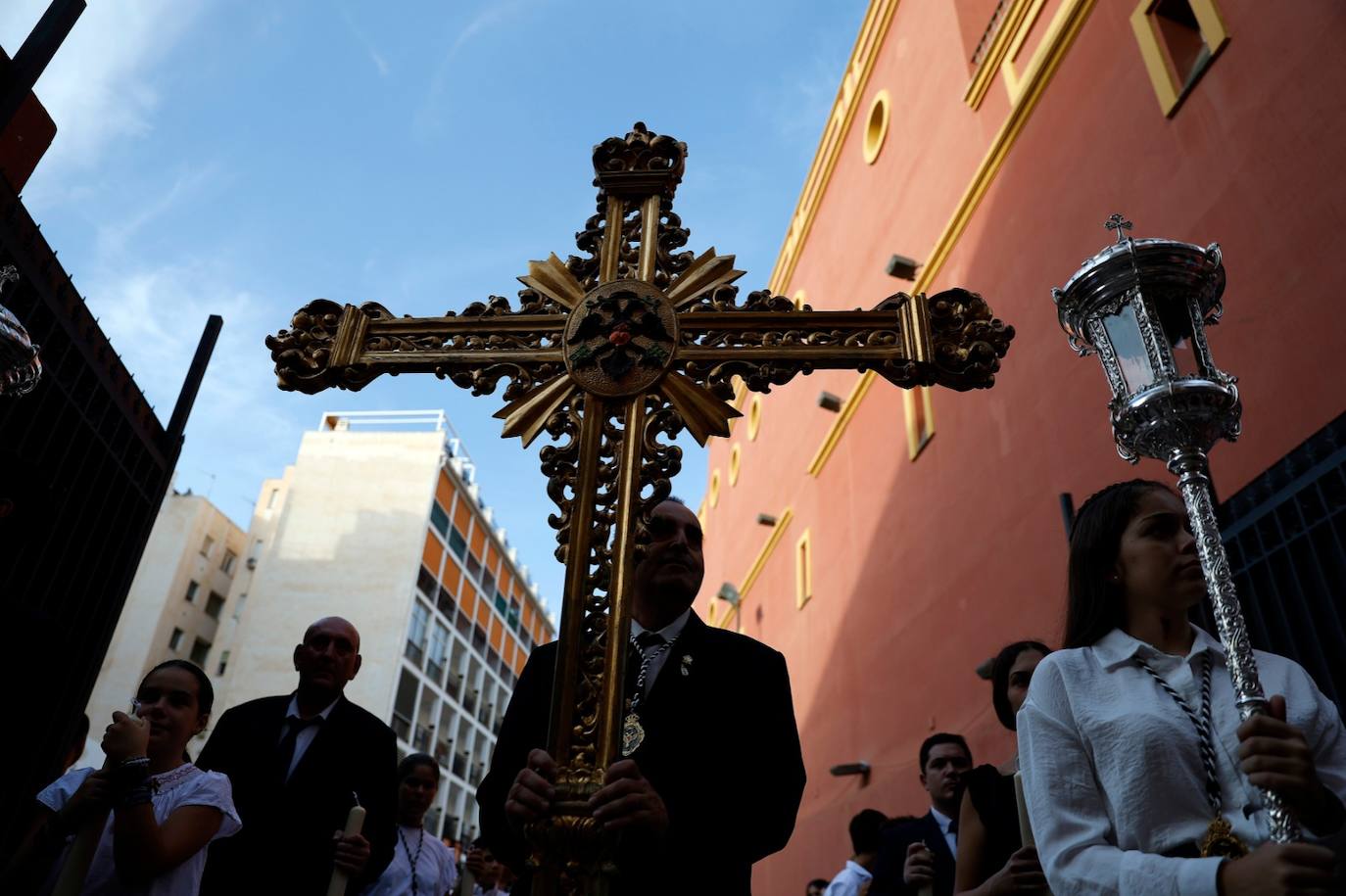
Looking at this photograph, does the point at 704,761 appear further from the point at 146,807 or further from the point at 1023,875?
the point at 146,807

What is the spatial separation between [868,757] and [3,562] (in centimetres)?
800

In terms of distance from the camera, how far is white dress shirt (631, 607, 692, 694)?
2.28 metres

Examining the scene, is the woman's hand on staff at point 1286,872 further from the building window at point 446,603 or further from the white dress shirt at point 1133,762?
the building window at point 446,603

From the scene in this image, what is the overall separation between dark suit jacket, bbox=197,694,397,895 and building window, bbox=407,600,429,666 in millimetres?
26013

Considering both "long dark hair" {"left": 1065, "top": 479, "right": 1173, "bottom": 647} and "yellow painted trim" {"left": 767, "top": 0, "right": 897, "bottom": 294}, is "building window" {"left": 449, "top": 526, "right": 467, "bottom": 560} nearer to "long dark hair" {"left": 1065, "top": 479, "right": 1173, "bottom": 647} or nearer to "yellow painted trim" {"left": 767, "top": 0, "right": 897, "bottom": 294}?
"yellow painted trim" {"left": 767, "top": 0, "right": 897, "bottom": 294}

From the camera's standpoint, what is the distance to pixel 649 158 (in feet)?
9.65

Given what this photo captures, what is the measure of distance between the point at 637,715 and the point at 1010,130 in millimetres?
7475

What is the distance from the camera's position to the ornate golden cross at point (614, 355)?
7.11ft

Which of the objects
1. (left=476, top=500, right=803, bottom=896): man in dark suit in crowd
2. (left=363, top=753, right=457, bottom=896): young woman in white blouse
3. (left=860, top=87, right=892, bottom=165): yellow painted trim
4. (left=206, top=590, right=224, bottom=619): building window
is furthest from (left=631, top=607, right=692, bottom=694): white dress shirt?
(left=206, top=590, right=224, bottom=619): building window

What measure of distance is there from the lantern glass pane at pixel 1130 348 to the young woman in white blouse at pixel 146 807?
87.8 inches

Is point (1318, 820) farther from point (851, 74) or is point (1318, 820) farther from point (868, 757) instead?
point (851, 74)

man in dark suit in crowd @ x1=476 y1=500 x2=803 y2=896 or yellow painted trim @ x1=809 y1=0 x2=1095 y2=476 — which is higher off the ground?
yellow painted trim @ x1=809 y1=0 x2=1095 y2=476

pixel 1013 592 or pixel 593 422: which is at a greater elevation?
pixel 1013 592

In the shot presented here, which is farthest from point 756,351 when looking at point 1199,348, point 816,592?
point 816,592
